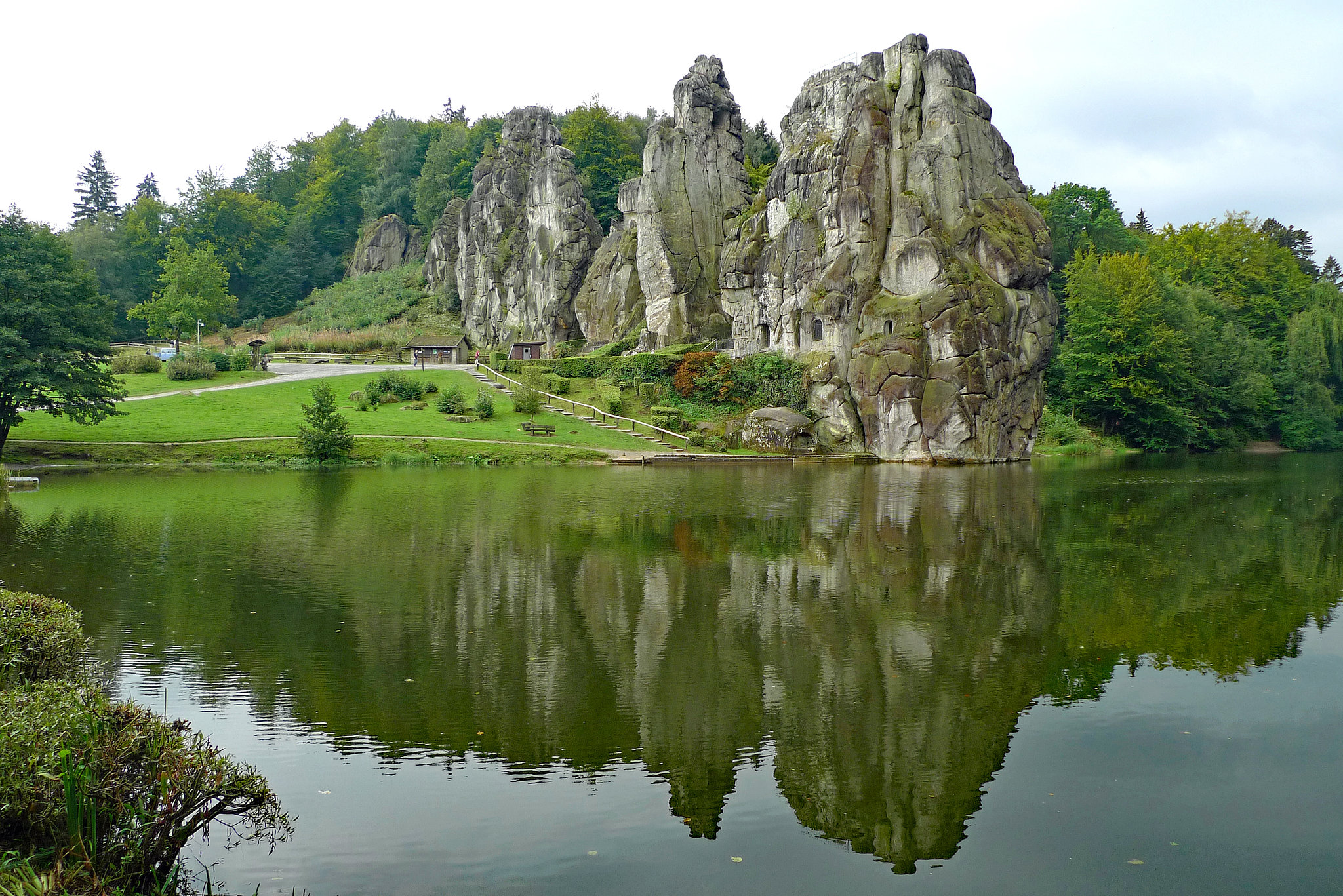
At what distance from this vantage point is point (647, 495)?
29172 mm

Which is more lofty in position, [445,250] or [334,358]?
[445,250]

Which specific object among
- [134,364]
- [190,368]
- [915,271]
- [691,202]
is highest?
[691,202]

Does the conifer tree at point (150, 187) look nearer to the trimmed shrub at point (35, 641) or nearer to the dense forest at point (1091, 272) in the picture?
the dense forest at point (1091, 272)

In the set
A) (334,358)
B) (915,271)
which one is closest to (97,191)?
(334,358)

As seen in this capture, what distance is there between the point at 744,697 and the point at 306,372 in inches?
2627

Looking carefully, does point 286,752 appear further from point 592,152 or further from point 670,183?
point 592,152

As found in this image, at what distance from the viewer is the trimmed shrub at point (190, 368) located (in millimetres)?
61125

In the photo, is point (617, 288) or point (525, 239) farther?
point (525, 239)

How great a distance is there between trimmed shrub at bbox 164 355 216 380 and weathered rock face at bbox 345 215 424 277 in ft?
145

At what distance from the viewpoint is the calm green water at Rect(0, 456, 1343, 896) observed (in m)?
6.48

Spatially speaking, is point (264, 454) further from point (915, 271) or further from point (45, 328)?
point (915, 271)

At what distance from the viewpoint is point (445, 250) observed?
95.1 metres

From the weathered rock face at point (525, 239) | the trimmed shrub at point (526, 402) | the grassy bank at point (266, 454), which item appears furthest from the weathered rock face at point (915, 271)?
the weathered rock face at point (525, 239)

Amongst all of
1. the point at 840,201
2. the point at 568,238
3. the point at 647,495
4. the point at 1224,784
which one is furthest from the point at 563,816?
the point at 568,238
